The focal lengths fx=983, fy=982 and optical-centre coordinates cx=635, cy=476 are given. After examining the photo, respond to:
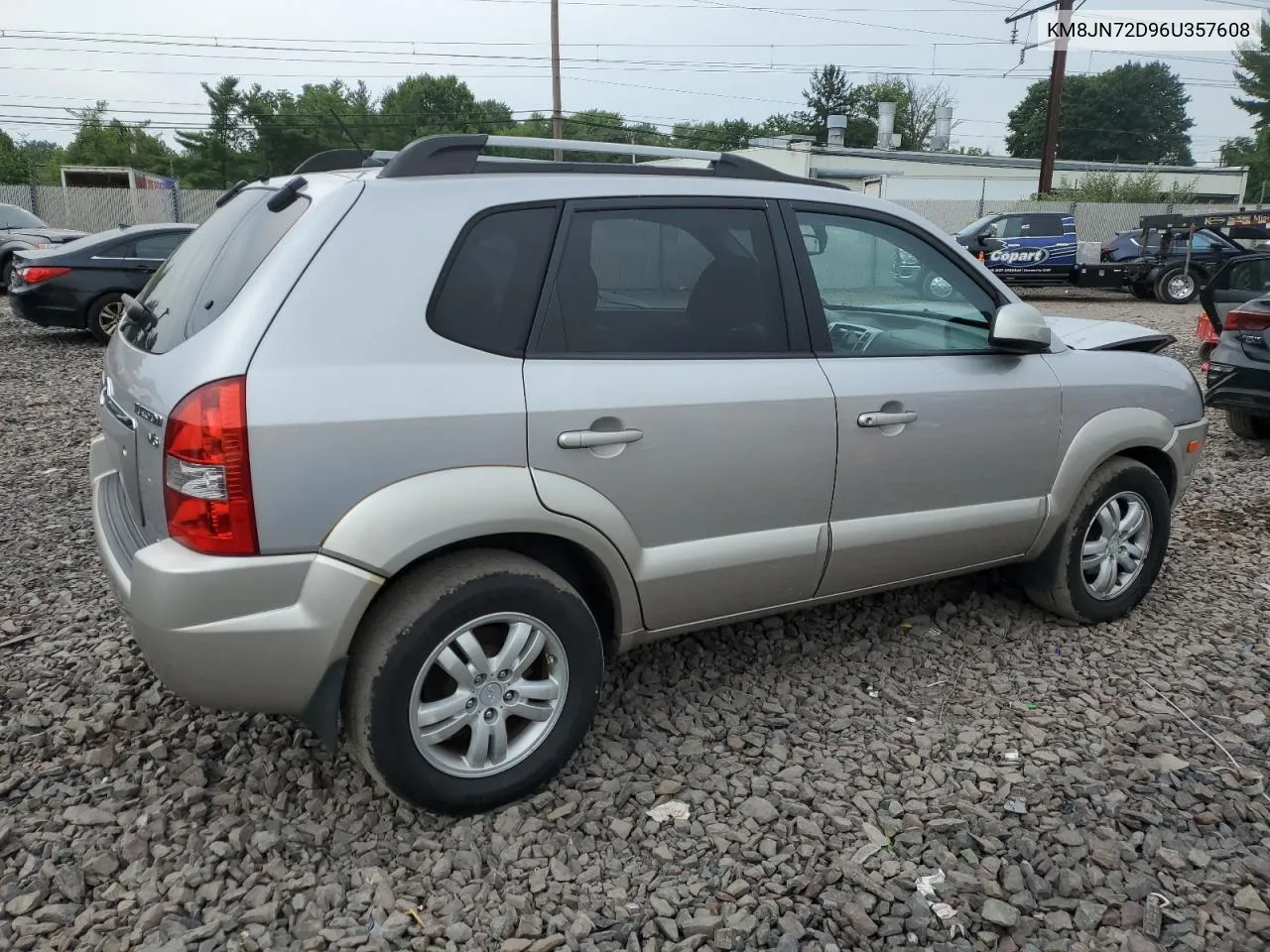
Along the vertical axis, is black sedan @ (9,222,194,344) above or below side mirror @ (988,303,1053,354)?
below

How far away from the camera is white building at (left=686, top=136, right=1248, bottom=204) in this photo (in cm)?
3894

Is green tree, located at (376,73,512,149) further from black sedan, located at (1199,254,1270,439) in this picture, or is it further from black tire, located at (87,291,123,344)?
black sedan, located at (1199,254,1270,439)

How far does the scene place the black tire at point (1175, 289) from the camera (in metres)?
18.8

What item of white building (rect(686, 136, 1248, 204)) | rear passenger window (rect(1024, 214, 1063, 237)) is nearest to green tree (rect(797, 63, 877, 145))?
white building (rect(686, 136, 1248, 204))

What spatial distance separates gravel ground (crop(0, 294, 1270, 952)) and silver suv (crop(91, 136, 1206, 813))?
1.09 feet

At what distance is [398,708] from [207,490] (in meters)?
0.73

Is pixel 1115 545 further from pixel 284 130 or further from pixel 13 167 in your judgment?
pixel 13 167

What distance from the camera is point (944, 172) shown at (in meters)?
43.5

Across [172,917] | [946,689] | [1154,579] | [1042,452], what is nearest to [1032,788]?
[946,689]

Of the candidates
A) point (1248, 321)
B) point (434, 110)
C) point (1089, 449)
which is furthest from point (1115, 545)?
point (434, 110)

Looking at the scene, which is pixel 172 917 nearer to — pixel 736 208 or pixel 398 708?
pixel 398 708

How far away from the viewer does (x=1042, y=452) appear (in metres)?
3.68

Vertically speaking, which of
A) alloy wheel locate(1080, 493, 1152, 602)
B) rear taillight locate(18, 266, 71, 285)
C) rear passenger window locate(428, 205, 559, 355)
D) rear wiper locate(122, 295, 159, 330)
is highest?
rear passenger window locate(428, 205, 559, 355)

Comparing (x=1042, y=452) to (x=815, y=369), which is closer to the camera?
(x=815, y=369)
